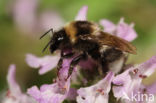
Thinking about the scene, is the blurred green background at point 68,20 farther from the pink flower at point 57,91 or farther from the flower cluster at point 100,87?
the pink flower at point 57,91

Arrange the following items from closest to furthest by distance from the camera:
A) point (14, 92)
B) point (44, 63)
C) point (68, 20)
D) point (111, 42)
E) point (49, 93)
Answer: point (111, 42)
point (49, 93)
point (44, 63)
point (14, 92)
point (68, 20)

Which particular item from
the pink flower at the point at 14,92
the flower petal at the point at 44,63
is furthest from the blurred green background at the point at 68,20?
the flower petal at the point at 44,63

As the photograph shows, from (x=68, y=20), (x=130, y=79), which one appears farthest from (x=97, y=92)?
(x=68, y=20)

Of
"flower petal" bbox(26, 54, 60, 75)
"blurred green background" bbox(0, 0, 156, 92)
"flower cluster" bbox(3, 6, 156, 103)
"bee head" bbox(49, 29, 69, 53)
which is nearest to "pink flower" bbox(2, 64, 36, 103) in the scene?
"flower petal" bbox(26, 54, 60, 75)

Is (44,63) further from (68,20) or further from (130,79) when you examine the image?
(68,20)

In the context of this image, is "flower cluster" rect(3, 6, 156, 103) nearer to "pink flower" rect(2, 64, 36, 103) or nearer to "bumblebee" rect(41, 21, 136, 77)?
"bumblebee" rect(41, 21, 136, 77)
